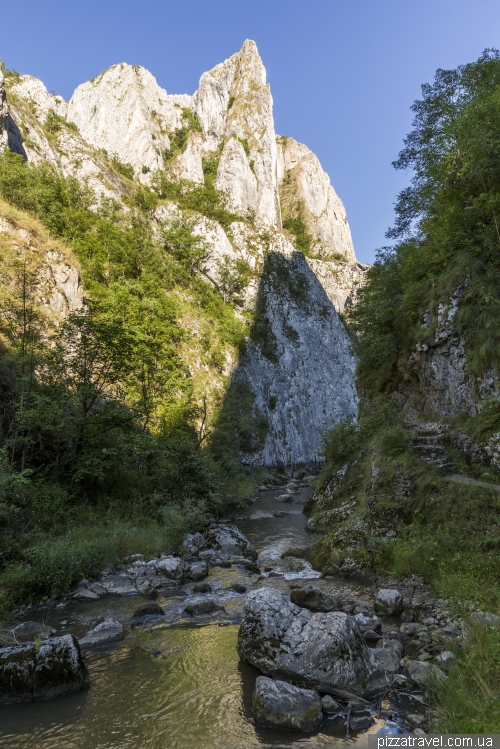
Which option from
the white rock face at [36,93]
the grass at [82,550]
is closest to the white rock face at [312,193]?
the white rock face at [36,93]

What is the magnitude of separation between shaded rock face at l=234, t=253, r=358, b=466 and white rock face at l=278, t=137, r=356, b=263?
35.4 metres

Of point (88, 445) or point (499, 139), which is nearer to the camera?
point (499, 139)

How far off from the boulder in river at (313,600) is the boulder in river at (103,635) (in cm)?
356

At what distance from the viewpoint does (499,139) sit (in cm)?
1190

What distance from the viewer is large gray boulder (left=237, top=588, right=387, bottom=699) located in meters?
5.41

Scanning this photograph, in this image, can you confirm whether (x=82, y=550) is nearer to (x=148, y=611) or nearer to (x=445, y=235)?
(x=148, y=611)

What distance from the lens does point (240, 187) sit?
71.5 metres

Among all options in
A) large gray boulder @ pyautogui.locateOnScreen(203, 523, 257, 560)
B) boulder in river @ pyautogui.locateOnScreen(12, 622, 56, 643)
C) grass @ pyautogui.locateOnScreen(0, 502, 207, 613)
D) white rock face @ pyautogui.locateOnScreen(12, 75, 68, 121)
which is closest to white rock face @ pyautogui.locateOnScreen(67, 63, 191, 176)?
white rock face @ pyautogui.locateOnScreen(12, 75, 68, 121)

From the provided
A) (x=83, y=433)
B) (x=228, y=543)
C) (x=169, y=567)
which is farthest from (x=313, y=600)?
(x=83, y=433)

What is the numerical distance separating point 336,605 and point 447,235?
43.6ft

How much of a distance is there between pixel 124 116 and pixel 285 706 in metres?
84.2

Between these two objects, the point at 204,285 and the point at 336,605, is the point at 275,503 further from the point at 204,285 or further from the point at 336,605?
the point at 204,285

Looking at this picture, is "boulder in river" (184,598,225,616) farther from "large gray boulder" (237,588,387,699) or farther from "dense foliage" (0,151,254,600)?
"dense foliage" (0,151,254,600)

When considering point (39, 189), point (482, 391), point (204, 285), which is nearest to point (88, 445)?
point (482, 391)
